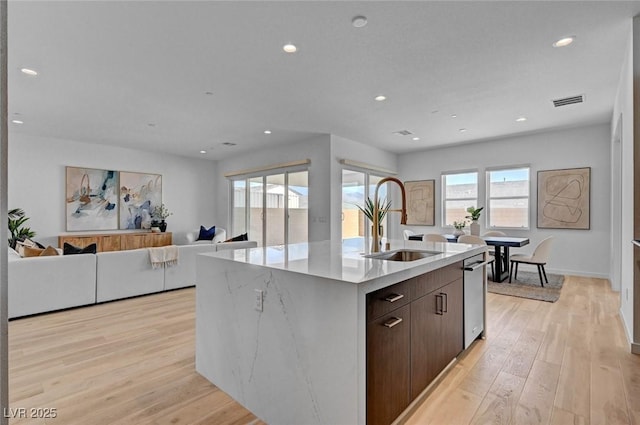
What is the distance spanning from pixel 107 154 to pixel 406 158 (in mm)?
6662

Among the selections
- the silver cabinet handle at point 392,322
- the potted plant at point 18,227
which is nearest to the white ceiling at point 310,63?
the potted plant at point 18,227

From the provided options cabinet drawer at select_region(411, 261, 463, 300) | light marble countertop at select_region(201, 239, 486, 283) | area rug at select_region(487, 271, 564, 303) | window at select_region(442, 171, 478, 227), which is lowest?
area rug at select_region(487, 271, 564, 303)

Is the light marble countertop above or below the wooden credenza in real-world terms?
above

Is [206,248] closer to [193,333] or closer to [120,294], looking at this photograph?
[120,294]

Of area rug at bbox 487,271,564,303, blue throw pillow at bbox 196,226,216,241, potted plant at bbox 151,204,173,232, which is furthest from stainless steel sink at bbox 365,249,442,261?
potted plant at bbox 151,204,173,232

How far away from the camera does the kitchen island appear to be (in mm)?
1371

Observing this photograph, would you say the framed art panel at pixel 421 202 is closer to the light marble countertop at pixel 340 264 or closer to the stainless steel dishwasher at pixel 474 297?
the stainless steel dishwasher at pixel 474 297

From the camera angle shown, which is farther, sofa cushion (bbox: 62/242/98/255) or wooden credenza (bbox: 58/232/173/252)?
wooden credenza (bbox: 58/232/173/252)

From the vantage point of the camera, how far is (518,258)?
5.11 m

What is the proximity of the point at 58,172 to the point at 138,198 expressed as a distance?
1.46m

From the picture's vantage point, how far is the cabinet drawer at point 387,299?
55.7 inches

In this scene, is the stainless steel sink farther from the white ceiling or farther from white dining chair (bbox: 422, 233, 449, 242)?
white dining chair (bbox: 422, 233, 449, 242)

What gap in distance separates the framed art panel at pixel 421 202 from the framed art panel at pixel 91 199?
6.57 m

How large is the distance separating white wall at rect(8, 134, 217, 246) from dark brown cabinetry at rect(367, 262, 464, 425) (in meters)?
6.91
